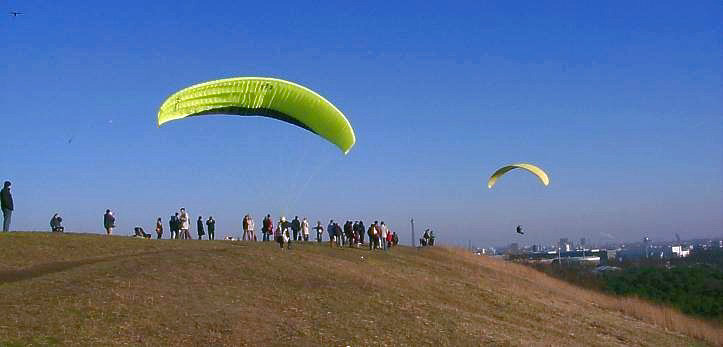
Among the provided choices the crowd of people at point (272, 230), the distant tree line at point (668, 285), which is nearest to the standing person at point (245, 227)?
the crowd of people at point (272, 230)

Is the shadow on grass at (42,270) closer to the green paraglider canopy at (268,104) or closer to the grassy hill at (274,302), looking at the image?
the grassy hill at (274,302)

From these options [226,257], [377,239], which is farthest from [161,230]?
[226,257]

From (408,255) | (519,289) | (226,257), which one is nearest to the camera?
(226,257)

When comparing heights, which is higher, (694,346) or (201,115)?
(201,115)

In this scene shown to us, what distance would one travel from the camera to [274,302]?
16594 millimetres

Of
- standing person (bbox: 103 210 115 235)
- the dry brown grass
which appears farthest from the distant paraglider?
standing person (bbox: 103 210 115 235)

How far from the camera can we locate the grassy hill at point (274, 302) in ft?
45.2

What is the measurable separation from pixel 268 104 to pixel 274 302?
5.66 m

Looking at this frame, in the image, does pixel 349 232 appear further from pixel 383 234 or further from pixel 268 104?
pixel 268 104

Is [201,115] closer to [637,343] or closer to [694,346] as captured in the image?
[637,343]

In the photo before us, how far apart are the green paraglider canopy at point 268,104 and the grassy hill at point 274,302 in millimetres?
3977

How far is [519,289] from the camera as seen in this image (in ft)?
88.5

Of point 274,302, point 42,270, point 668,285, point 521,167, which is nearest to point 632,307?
point 521,167

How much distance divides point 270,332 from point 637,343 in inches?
472
